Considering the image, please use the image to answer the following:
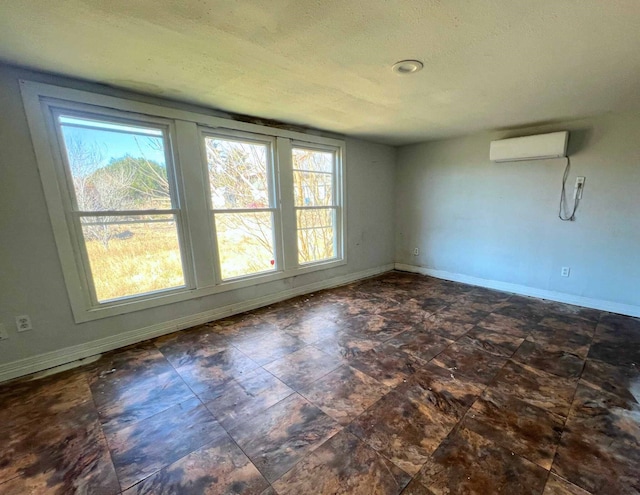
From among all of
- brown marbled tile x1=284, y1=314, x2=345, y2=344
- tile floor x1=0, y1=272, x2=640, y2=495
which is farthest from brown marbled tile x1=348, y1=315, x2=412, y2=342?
brown marbled tile x1=284, y1=314, x2=345, y2=344

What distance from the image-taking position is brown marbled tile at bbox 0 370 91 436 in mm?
1720

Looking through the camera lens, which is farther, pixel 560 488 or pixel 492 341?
pixel 492 341

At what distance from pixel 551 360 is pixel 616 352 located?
2.15ft

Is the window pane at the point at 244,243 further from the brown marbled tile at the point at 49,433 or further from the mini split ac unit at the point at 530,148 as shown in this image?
the mini split ac unit at the point at 530,148

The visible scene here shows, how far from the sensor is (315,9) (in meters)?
1.34

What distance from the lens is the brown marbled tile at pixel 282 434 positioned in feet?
4.54

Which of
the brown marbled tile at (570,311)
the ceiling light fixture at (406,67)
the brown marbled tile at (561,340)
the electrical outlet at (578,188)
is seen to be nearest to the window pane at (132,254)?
the ceiling light fixture at (406,67)

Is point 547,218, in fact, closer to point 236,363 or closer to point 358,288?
point 358,288

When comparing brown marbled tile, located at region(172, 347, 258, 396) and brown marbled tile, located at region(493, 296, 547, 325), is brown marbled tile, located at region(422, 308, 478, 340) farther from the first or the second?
brown marbled tile, located at region(172, 347, 258, 396)

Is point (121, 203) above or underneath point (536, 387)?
above

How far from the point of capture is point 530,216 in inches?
144

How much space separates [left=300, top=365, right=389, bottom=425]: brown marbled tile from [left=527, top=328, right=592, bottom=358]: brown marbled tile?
1.67 metres

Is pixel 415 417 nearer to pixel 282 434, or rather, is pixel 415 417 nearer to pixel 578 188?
pixel 282 434

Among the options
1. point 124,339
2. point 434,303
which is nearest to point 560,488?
point 434,303
